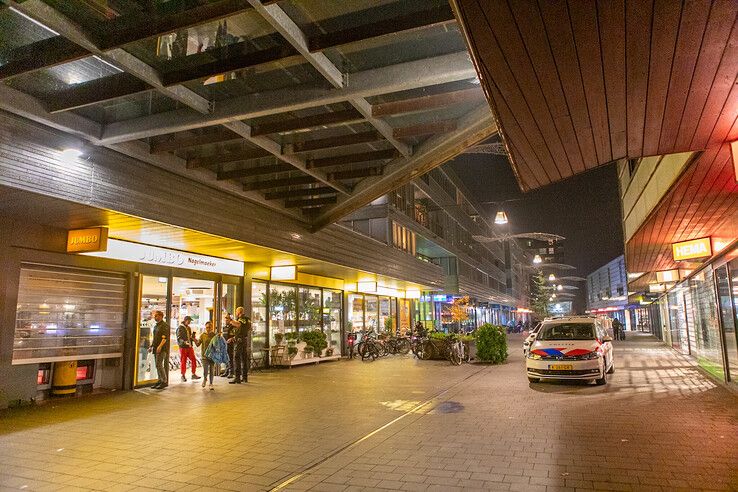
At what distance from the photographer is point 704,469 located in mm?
5129

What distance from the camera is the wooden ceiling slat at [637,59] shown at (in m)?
2.97

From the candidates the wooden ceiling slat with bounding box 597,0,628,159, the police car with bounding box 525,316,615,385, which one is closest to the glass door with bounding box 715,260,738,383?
the police car with bounding box 525,316,615,385

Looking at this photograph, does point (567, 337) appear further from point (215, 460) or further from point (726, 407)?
point (215, 460)

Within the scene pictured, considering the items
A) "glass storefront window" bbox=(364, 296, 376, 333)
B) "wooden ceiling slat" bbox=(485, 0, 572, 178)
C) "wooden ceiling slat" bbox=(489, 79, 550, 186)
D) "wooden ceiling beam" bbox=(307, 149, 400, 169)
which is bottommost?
"glass storefront window" bbox=(364, 296, 376, 333)

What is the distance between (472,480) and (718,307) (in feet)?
32.4

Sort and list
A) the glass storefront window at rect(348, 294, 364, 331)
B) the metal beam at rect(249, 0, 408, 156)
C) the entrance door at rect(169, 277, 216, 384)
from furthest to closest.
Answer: the glass storefront window at rect(348, 294, 364, 331)
the entrance door at rect(169, 277, 216, 384)
the metal beam at rect(249, 0, 408, 156)

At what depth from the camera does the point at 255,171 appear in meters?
10.1

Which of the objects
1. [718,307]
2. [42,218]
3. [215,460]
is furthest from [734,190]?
[42,218]

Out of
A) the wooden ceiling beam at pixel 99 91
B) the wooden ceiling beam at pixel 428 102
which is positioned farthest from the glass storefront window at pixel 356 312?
the wooden ceiling beam at pixel 99 91

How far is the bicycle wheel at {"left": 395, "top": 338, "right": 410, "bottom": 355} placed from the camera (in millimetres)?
22087

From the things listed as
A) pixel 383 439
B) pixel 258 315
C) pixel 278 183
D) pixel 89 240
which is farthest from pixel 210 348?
pixel 383 439

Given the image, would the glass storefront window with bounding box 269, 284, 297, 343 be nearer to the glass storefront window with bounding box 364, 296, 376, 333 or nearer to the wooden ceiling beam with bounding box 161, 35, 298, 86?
the glass storefront window with bounding box 364, 296, 376, 333

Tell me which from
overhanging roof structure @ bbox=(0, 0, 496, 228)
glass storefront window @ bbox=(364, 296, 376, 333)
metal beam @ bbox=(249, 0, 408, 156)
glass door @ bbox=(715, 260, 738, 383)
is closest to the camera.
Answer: metal beam @ bbox=(249, 0, 408, 156)

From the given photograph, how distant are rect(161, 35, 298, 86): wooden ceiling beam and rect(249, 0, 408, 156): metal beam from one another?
20 cm
